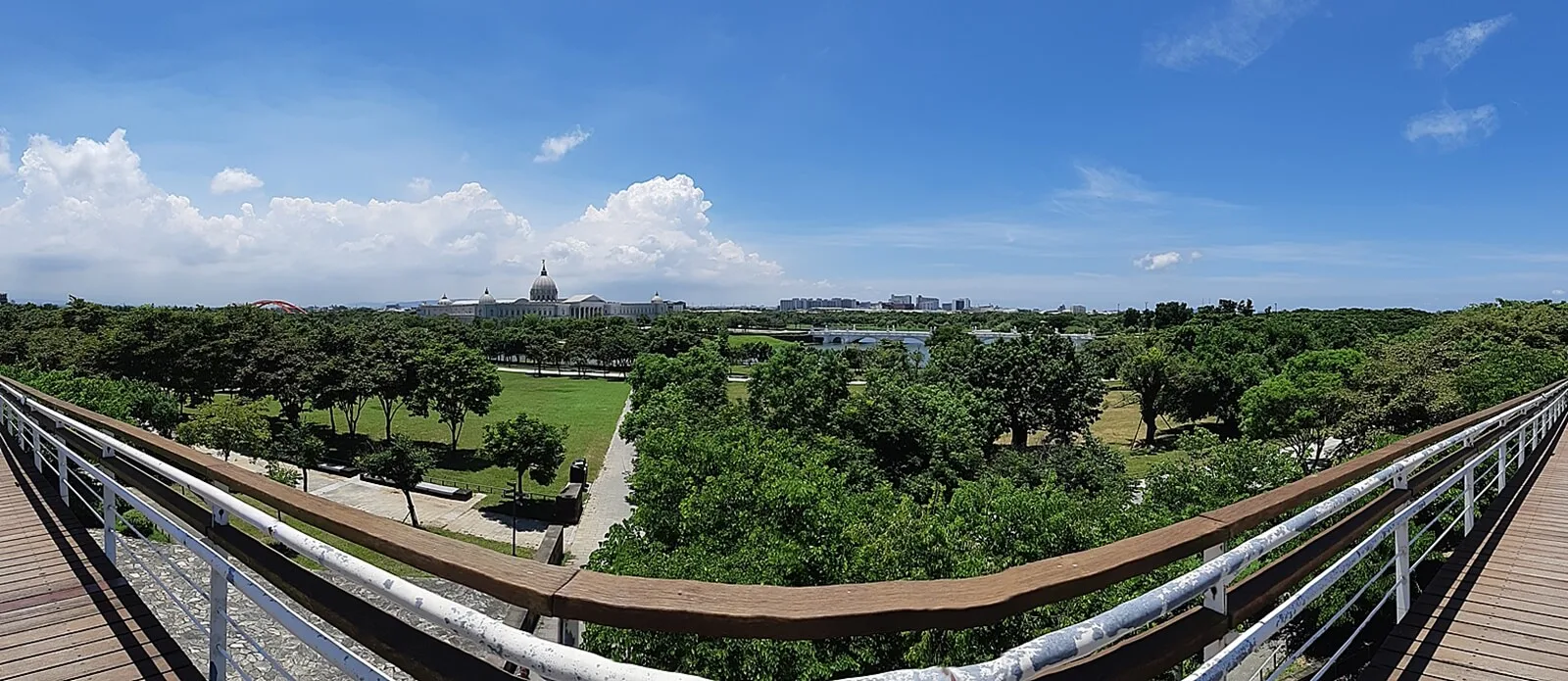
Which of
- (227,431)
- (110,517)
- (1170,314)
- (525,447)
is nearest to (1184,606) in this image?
(110,517)

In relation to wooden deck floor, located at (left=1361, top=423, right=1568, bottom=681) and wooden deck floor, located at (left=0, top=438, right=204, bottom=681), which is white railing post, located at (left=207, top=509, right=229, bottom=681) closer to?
wooden deck floor, located at (left=0, top=438, right=204, bottom=681)

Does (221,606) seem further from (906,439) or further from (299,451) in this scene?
(299,451)

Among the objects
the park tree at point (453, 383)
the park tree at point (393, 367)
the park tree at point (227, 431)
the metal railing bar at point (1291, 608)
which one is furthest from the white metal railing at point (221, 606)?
the park tree at point (393, 367)

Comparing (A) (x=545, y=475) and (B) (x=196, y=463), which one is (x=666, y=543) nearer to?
(B) (x=196, y=463)

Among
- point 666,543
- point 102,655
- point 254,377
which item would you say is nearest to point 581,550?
point 666,543

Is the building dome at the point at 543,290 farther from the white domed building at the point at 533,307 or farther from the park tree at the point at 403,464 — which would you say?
the park tree at the point at 403,464
